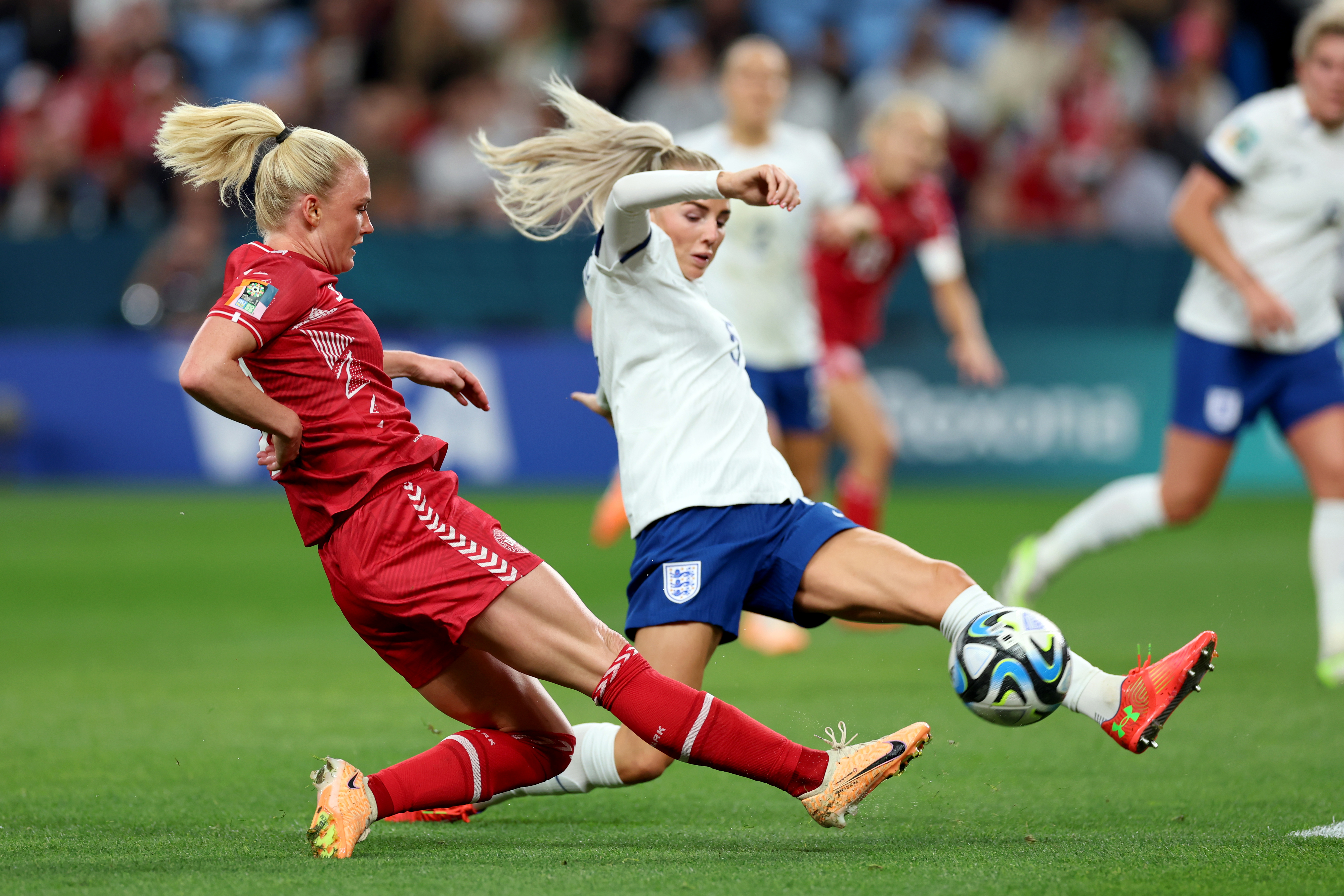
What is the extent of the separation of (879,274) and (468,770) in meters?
5.03

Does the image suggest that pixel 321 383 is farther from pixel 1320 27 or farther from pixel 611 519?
pixel 1320 27

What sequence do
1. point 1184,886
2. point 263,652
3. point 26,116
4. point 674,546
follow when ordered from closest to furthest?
point 1184,886
point 674,546
point 263,652
point 26,116

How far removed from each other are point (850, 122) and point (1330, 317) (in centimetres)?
936

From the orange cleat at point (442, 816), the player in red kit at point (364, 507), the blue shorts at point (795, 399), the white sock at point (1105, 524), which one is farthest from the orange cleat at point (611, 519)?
the player in red kit at point (364, 507)

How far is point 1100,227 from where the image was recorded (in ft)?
49.3

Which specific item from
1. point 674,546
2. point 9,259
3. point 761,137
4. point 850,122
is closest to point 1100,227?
point 850,122

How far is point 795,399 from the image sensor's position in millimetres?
7672

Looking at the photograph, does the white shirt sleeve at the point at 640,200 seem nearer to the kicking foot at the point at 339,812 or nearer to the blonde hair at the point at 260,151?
the blonde hair at the point at 260,151

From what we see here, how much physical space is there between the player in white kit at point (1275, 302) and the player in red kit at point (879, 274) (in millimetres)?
1728

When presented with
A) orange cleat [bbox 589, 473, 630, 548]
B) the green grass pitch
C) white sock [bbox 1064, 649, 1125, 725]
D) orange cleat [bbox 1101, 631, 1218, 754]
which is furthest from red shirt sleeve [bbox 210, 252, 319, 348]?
orange cleat [bbox 589, 473, 630, 548]

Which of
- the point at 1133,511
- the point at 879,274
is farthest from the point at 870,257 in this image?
the point at 1133,511

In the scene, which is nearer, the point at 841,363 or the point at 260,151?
the point at 260,151

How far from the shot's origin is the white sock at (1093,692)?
156 inches

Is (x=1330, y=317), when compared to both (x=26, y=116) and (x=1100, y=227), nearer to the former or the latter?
(x=1100, y=227)
